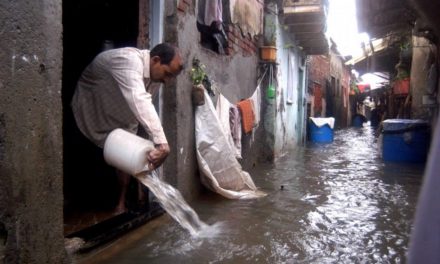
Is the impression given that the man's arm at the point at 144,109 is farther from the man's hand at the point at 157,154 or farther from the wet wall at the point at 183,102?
the wet wall at the point at 183,102

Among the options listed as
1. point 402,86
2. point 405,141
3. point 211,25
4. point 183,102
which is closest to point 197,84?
point 183,102

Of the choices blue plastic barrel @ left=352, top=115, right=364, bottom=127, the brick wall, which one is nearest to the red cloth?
the brick wall

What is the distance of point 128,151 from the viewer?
2900mm

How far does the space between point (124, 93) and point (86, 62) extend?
1.84 m

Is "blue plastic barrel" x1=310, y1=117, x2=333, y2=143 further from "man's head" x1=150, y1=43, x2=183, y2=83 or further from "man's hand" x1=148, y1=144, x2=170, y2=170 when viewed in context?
"man's hand" x1=148, y1=144, x2=170, y2=170

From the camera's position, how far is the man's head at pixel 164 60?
3219mm

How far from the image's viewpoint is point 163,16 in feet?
12.8

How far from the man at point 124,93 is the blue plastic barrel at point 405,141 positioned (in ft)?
20.2

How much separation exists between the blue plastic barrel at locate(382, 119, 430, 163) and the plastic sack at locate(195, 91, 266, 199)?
15.1 feet

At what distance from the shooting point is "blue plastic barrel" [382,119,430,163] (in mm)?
8031

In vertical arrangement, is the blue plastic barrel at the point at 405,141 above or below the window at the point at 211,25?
below

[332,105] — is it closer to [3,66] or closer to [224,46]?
[224,46]

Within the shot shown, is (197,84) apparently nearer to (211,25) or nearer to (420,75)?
(211,25)

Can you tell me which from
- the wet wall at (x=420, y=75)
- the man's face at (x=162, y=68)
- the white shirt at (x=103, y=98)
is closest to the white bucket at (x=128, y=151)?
the white shirt at (x=103, y=98)
